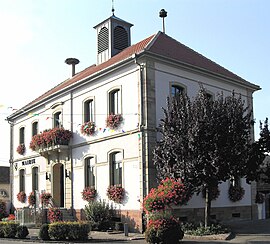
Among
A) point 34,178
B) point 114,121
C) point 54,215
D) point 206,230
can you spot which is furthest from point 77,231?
point 34,178

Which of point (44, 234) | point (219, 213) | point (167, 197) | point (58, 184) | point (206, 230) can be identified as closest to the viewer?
point (167, 197)

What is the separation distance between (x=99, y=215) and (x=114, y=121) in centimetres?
427

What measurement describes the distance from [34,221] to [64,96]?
6947 mm

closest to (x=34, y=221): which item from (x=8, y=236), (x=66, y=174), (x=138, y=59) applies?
(x=66, y=174)

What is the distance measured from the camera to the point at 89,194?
20.6 metres

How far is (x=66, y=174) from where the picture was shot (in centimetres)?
2269

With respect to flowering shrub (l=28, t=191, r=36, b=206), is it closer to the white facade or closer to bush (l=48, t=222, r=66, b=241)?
the white facade

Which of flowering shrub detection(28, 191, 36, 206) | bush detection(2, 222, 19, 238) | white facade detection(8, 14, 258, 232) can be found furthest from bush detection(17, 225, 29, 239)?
flowering shrub detection(28, 191, 36, 206)

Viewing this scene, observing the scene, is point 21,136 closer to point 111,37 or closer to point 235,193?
point 111,37

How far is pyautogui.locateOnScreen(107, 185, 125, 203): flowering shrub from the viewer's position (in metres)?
18.7

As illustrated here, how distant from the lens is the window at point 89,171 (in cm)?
2097

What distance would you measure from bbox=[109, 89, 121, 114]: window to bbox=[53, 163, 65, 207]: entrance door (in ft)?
19.7

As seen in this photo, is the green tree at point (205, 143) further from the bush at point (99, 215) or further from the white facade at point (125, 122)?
the bush at point (99, 215)

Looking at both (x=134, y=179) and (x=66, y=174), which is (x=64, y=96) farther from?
(x=134, y=179)
